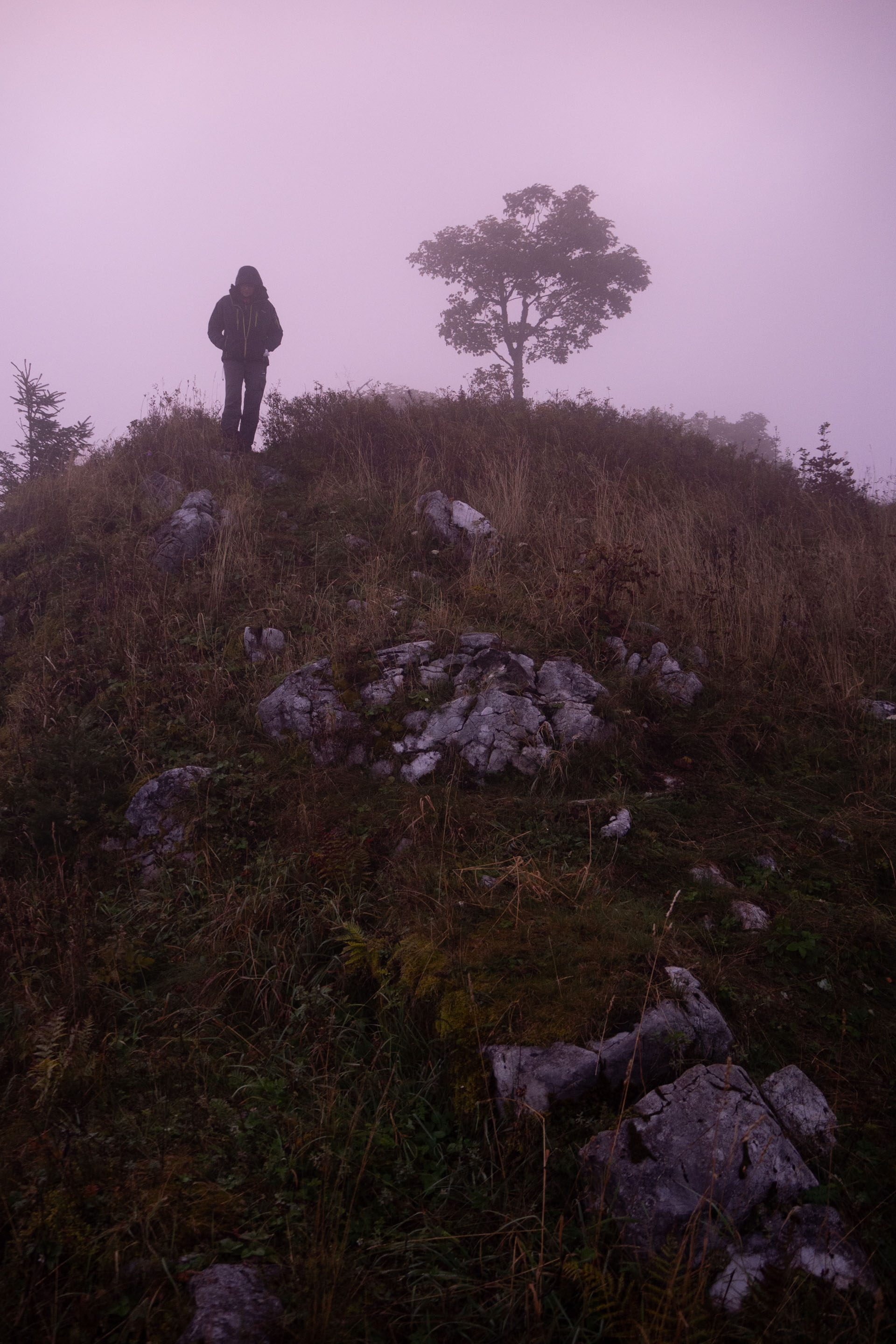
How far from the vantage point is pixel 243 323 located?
8.37m

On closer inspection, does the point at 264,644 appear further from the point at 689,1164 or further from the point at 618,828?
the point at 689,1164

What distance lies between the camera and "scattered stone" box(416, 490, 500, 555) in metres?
6.52

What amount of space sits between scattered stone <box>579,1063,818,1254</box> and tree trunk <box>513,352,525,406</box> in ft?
57.0

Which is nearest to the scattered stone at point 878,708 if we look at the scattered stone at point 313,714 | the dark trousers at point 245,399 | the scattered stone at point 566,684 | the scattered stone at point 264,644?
the scattered stone at point 566,684

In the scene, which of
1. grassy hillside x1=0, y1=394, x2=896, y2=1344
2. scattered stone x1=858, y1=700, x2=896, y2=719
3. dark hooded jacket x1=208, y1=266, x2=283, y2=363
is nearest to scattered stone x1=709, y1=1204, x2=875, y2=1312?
grassy hillside x1=0, y1=394, x2=896, y2=1344

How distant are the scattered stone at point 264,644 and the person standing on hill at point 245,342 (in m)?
4.52

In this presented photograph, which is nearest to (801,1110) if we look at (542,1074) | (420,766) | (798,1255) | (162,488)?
(798,1255)

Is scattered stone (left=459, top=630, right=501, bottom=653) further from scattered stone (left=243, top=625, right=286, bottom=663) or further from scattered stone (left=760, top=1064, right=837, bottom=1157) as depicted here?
scattered stone (left=760, top=1064, right=837, bottom=1157)

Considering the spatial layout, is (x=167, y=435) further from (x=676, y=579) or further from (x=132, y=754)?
(x=676, y=579)

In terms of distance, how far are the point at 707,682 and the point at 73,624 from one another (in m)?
5.42

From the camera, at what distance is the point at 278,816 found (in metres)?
3.72

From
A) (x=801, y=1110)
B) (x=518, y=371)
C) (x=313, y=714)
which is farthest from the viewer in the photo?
(x=518, y=371)

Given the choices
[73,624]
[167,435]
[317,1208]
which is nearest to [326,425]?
[167,435]

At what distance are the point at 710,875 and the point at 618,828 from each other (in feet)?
1.67
